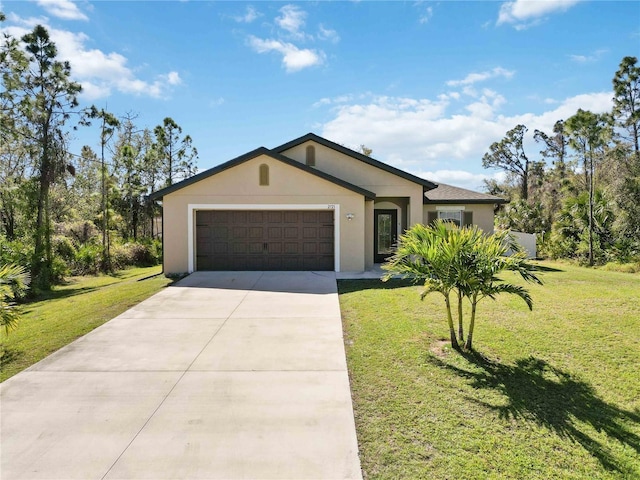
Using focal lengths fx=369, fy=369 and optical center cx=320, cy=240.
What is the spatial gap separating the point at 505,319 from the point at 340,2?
1095cm

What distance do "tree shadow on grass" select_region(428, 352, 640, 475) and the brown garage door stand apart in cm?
865

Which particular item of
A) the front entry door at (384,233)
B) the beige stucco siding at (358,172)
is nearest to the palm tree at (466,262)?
the beige stucco siding at (358,172)

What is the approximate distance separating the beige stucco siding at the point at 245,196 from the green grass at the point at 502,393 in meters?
6.16

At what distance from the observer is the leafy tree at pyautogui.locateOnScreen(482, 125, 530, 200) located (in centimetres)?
3981

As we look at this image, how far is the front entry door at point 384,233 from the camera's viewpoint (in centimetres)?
1719

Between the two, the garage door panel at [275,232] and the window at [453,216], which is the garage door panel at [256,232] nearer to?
the garage door panel at [275,232]

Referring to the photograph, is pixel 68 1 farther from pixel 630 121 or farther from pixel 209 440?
pixel 630 121

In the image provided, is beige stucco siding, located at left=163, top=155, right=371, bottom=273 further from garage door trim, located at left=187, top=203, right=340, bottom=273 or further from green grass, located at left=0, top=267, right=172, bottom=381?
green grass, located at left=0, top=267, right=172, bottom=381

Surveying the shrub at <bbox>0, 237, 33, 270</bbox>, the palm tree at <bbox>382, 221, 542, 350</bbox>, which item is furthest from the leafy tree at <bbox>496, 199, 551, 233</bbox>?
the shrub at <bbox>0, 237, 33, 270</bbox>

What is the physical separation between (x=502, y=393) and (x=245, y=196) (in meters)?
11.0

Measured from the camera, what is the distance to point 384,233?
1738 cm

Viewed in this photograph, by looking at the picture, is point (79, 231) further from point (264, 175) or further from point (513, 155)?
point (513, 155)

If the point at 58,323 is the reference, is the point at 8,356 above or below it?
below

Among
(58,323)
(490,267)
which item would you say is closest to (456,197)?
(490,267)
